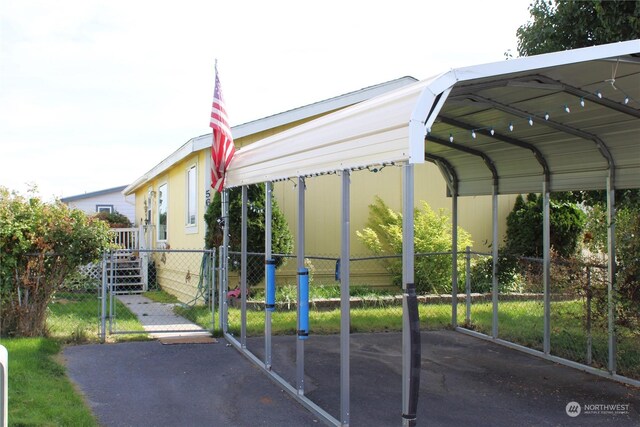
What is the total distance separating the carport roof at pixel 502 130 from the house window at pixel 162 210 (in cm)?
891

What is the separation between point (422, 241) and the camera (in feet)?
41.2

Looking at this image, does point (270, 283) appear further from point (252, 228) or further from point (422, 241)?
point (422, 241)

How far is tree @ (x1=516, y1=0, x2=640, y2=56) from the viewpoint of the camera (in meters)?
8.51

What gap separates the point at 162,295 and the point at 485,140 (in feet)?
31.4

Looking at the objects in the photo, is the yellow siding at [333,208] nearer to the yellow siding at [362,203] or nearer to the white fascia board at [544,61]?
the yellow siding at [362,203]

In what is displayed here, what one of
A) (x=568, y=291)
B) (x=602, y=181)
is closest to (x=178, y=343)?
(x=568, y=291)

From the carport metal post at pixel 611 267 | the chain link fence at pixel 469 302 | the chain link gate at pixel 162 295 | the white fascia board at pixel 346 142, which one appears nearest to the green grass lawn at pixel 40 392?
the chain link gate at pixel 162 295

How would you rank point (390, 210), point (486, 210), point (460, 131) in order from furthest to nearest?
point (486, 210) → point (390, 210) → point (460, 131)

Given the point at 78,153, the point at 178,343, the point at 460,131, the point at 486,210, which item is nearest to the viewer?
the point at 460,131

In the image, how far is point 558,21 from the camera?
9484 mm

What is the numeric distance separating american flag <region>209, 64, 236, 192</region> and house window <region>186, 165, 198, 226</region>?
4.58 meters

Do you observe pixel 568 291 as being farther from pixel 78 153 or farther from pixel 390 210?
pixel 78 153

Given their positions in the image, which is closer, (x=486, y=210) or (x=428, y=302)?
(x=428, y=302)

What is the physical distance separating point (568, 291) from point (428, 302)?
4746mm
